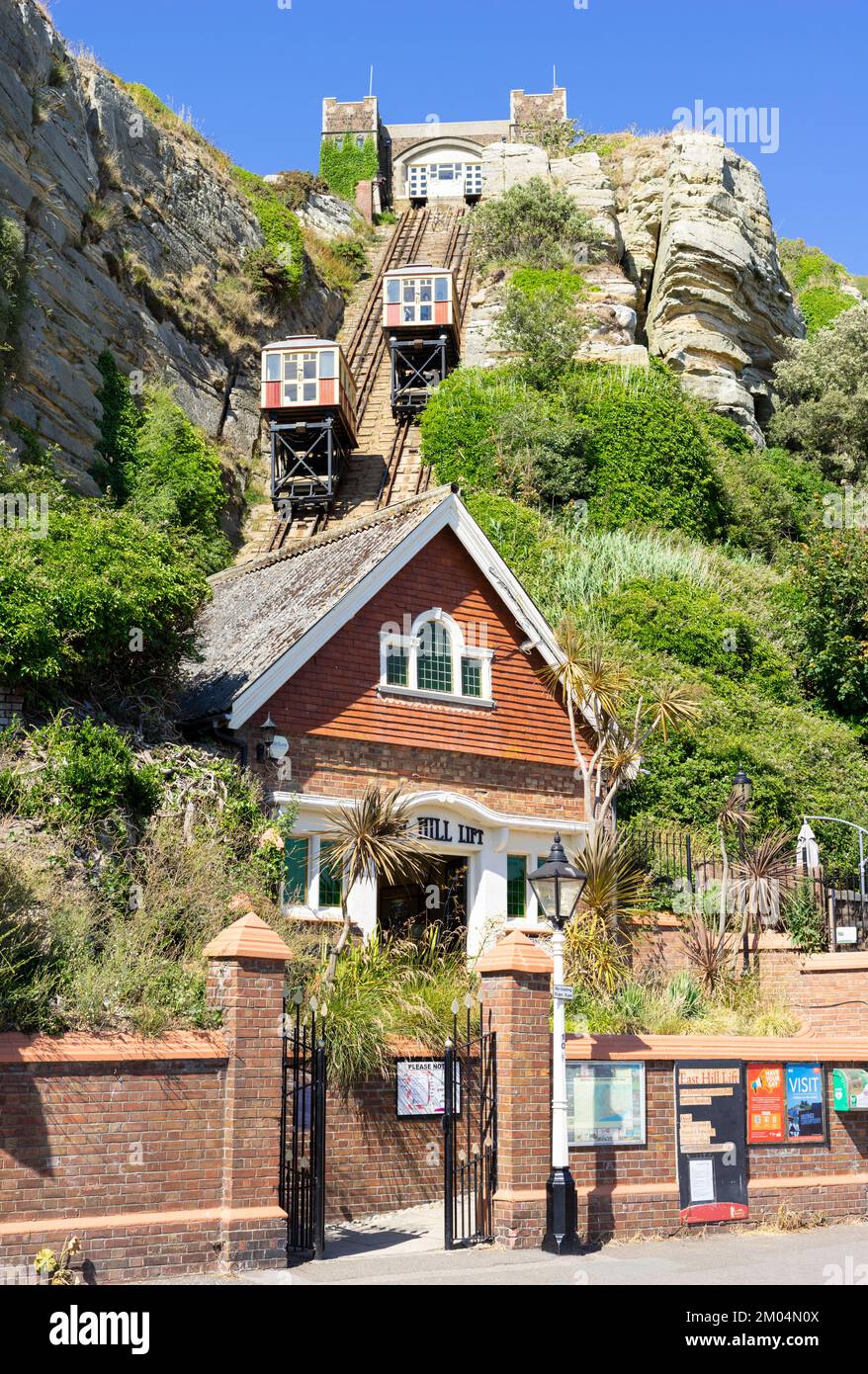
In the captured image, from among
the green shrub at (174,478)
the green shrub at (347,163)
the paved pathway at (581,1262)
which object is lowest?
the paved pathway at (581,1262)

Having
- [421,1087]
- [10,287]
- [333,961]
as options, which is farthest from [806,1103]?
[10,287]

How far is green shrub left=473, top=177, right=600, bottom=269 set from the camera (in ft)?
160

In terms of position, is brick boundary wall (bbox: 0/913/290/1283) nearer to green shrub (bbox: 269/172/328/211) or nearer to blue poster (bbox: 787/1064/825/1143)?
blue poster (bbox: 787/1064/825/1143)

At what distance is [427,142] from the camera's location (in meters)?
84.2

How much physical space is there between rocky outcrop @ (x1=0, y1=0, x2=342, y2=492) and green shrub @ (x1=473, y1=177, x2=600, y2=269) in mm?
7690

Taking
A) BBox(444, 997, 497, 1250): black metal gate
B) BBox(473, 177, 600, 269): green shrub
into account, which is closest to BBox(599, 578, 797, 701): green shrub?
BBox(444, 997, 497, 1250): black metal gate

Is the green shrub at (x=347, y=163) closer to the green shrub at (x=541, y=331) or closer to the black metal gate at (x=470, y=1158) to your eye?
A: the green shrub at (x=541, y=331)

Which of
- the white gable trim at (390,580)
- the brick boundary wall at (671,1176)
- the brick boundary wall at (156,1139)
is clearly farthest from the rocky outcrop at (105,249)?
the brick boundary wall at (671,1176)

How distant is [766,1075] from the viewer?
609 inches

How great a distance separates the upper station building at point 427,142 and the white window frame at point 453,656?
197ft

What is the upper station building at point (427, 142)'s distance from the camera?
7831 cm

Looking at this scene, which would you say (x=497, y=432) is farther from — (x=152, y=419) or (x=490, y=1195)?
(x=490, y=1195)

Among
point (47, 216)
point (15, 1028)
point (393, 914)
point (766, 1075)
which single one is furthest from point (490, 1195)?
point (47, 216)

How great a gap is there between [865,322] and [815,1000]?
34.5 m
